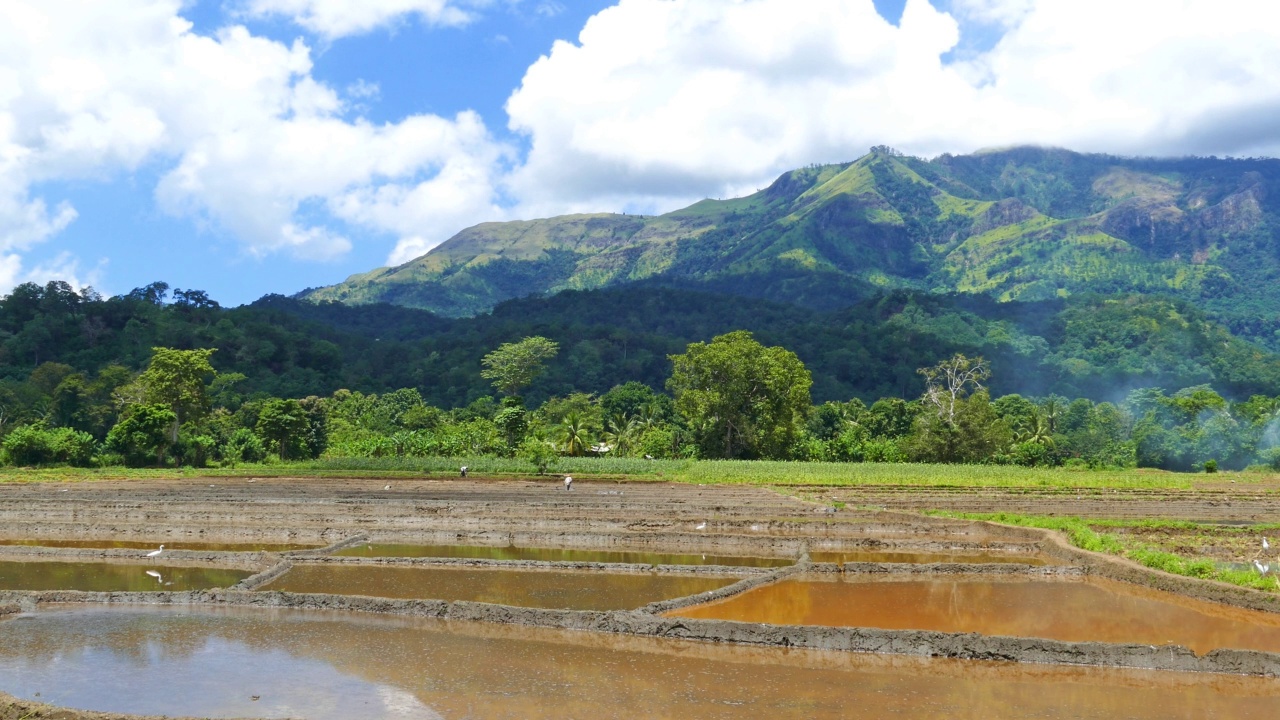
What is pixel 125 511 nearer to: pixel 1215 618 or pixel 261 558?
pixel 261 558

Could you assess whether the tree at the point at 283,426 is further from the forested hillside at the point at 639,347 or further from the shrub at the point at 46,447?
the forested hillside at the point at 639,347

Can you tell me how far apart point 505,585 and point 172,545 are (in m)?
13.4

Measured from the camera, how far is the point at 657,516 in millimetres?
32375

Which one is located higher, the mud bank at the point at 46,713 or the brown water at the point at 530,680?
the mud bank at the point at 46,713

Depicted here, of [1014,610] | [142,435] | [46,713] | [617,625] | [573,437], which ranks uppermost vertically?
[142,435]

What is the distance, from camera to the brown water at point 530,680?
42.6ft

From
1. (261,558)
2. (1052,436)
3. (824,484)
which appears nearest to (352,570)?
(261,558)

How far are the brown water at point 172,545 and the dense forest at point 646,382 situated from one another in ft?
75.1

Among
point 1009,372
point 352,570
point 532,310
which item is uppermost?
point 532,310

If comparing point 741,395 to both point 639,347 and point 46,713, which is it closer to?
point 46,713

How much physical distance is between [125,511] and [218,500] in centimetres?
336

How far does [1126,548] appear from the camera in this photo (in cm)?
2408

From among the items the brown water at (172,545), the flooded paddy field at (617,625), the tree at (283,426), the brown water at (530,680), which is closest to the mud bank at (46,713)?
the flooded paddy field at (617,625)

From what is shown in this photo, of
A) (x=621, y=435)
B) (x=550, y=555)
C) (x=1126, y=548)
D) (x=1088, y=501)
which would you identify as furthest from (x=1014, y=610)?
(x=621, y=435)
